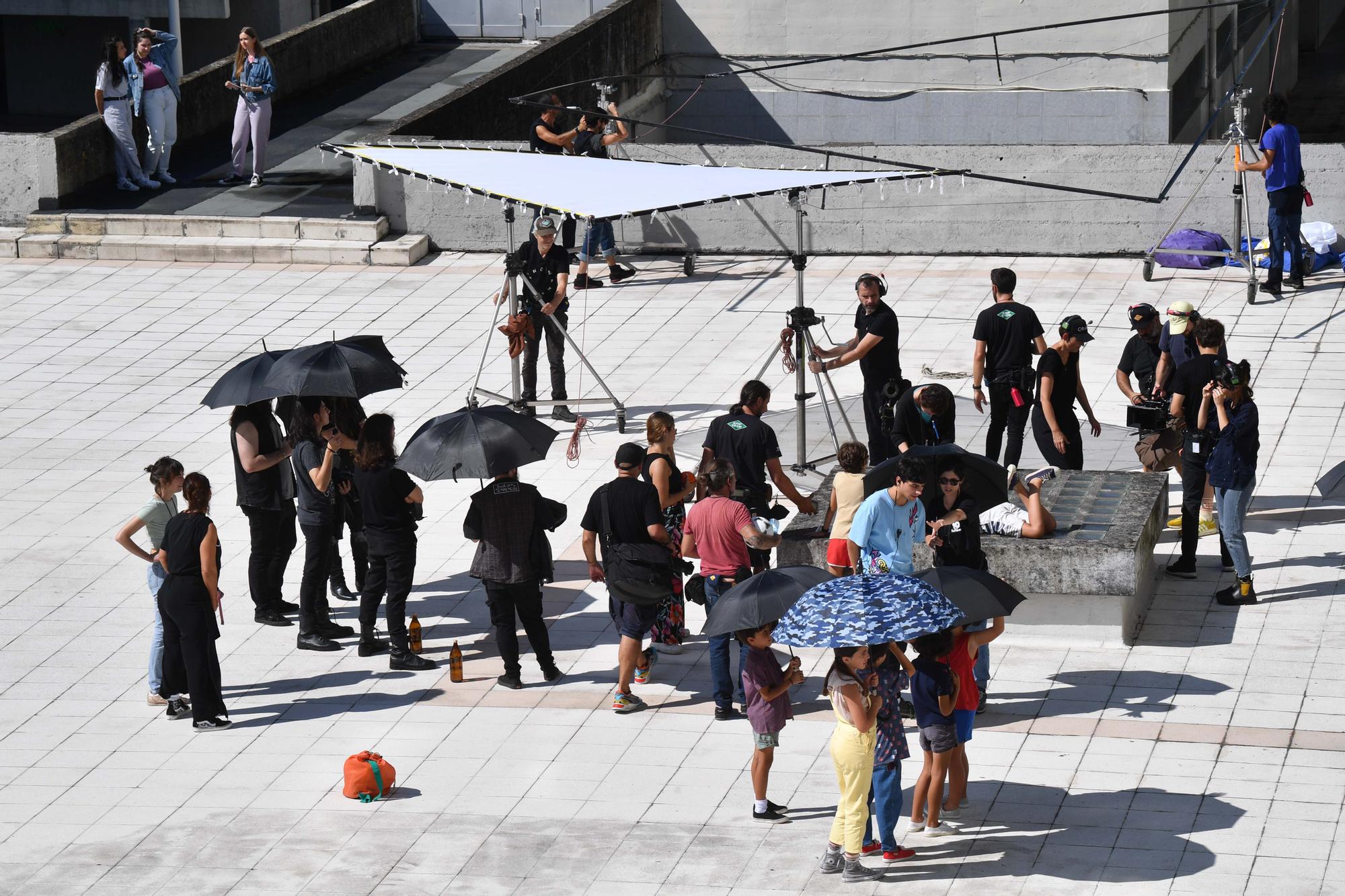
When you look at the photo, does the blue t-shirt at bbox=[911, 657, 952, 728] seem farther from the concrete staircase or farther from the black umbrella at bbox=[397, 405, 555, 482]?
the concrete staircase

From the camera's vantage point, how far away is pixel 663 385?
56.9 feet

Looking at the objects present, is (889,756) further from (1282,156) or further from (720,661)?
(1282,156)

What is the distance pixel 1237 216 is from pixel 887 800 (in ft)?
39.6

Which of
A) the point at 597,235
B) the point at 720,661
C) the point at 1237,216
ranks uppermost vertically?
the point at 1237,216

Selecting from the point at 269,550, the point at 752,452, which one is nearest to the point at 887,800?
the point at 752,452

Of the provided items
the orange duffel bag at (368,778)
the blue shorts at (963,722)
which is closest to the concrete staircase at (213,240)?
the orange duffel bag at (368,778)

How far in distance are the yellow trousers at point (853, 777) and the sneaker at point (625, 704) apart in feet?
7.68

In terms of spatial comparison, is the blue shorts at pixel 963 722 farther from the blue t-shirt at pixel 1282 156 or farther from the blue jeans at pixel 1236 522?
the blue t-shirt at pixel 1282 156

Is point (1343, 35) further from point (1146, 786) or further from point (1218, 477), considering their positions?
point (1146, 786)

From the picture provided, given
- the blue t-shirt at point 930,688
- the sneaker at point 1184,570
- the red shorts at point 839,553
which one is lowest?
the sneaker at point 1184,570

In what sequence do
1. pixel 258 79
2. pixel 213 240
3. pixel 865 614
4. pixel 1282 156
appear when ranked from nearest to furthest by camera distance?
pixel 865 614, pixel 1282 156, pixel 213 240, pixel 258 79

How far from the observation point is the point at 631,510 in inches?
428

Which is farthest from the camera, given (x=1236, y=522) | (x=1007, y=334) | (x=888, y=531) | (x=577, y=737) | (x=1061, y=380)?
(x=1007, y=334)

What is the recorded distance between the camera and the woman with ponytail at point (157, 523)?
1094cm
